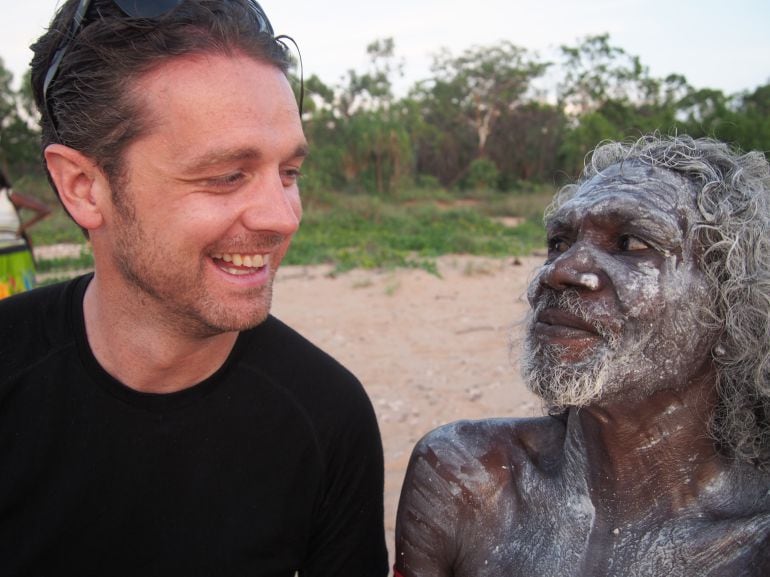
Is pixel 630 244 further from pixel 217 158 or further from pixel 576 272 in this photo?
pixel 217 158

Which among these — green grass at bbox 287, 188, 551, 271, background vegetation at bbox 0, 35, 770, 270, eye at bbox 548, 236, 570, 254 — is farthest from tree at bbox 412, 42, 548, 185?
eye at bbox 548, 236, 570, 254

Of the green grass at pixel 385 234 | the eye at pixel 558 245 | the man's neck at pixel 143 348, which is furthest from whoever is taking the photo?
the green grass at pixel 385 234

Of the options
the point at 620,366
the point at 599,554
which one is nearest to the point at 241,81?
the point at 620,366

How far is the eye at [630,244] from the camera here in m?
1.79

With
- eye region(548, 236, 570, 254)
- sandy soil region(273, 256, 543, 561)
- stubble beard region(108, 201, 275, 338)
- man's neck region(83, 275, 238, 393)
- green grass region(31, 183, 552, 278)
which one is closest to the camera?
stubble beard region(108, 201, 275, 338)

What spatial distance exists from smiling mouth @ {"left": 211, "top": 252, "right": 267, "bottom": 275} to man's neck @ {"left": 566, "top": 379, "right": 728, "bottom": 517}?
0.98 m

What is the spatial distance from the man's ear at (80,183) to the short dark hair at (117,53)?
3cm

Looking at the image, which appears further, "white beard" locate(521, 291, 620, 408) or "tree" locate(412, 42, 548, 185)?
"tree" locate(412, 42, 548, 185)

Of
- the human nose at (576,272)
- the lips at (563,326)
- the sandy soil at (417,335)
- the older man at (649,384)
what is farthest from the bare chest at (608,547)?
the sandy soil at (417,335)

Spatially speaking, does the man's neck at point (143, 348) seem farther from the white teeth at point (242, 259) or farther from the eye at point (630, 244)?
the eye at point (630, 244)

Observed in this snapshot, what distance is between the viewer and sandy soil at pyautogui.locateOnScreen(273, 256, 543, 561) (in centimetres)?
478

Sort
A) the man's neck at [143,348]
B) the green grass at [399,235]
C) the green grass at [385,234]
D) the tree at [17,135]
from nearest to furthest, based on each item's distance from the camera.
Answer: the man's neck at [143,348], the green grass at [385,234], the green grass at [399,235], the tree at [17,135]

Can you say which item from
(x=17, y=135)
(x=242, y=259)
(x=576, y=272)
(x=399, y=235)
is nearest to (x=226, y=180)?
(x=242, y=259)

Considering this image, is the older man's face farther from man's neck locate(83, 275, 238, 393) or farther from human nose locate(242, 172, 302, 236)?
man's neck locate(83, 275, 238, 393)
